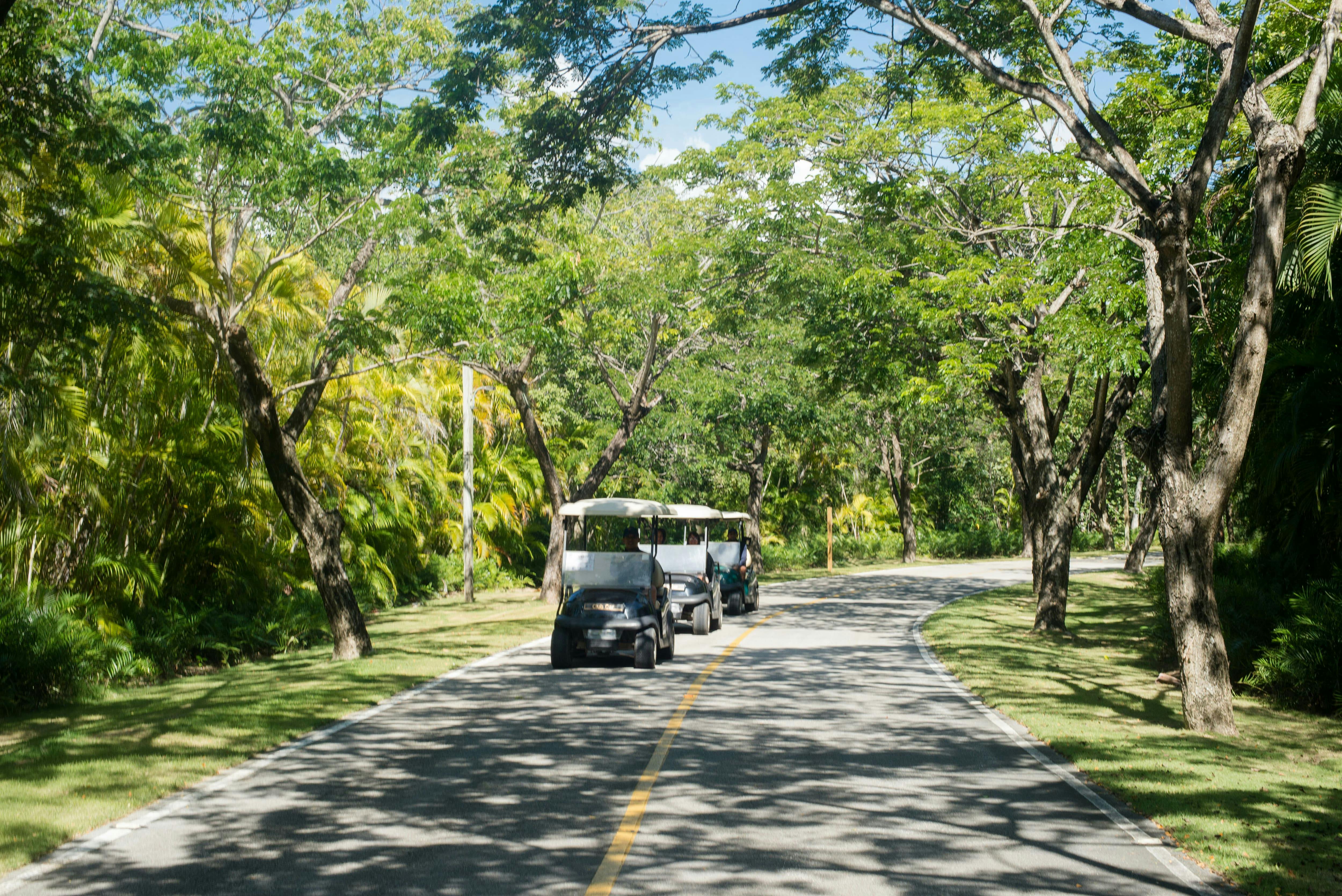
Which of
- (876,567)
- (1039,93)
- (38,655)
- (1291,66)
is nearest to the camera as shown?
(1291,66)

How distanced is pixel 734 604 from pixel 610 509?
9261mm

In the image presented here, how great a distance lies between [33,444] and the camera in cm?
1426

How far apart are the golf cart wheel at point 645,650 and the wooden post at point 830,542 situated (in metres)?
31.1

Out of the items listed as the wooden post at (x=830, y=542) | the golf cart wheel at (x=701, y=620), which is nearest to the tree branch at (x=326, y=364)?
the golf cart wheel at (x=701, y=620)

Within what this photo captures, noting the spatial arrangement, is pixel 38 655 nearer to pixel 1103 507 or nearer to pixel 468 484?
pixel 468 484

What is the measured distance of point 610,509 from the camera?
1766cm

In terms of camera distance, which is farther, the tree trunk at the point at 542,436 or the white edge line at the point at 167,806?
the tree trunk at the point at 542,436

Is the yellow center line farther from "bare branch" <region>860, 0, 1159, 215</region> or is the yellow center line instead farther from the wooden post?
the wooden post

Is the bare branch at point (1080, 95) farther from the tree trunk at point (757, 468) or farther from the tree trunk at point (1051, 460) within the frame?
the tree trunk at point (757, 468)

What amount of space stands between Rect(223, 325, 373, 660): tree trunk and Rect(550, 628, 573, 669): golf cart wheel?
12.2ft

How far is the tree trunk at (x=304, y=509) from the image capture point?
16.9 meters

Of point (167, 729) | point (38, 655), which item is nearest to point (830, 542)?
point (38, 655)

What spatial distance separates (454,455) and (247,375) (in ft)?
63.4

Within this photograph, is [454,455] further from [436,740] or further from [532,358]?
[436,740]
